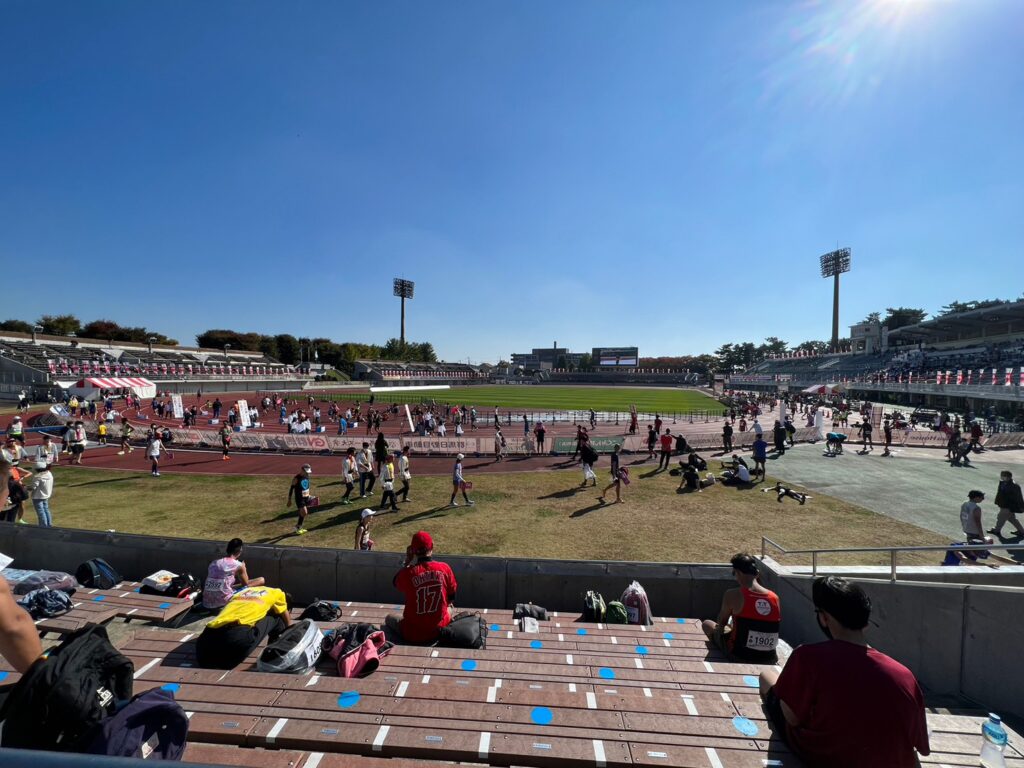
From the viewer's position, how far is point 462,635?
4980 millimetres

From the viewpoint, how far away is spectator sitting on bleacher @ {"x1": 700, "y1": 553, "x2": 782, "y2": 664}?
4758 millimetres

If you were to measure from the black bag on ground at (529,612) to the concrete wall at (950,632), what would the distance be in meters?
3.52

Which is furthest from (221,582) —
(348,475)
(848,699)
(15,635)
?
(348,475)

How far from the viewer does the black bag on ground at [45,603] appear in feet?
18.4

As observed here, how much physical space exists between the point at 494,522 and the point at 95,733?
10.3 meters

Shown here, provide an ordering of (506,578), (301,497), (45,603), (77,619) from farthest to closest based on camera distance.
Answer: (301,497) → (506,578) → (45,603) → (77,619)

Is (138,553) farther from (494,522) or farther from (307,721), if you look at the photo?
(494,522)

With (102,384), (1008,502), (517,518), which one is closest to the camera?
(1008,502)

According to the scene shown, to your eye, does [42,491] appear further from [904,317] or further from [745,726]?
[904,317]

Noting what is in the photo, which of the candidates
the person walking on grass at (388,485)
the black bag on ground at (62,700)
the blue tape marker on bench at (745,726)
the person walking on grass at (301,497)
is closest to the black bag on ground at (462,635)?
the blue tape marker on bench at (745,726)

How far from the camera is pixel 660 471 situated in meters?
19.2

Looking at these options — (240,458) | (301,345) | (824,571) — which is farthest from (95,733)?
(301,345)

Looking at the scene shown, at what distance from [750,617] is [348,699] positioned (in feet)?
13.4

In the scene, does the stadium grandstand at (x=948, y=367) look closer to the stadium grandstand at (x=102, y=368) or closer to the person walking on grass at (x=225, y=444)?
the person walking on grass at (x=225, y=444)
